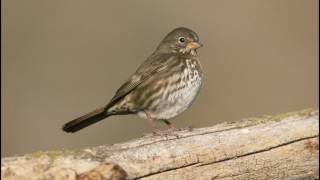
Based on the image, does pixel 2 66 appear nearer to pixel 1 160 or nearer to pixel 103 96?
pixel 103 96

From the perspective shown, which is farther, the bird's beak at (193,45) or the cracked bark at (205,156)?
the bird's beak at (193,45)

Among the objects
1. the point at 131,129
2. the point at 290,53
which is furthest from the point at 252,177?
the point at 290,53

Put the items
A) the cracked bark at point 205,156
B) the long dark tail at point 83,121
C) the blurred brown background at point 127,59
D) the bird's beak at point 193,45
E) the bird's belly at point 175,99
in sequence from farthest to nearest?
the blurred brown background at point 127,59, the bird's beak at point 193,45, the bird's belly at point 175,99, the long dark tail at point 83,121, the cracked bark at point 205,156

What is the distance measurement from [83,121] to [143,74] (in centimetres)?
85

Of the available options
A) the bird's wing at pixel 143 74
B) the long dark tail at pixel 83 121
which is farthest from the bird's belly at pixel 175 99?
the long dark tail at pixel 83 121

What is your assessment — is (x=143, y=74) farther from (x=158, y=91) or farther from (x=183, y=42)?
(x=183, y=42)

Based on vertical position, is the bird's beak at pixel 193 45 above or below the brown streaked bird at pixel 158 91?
above

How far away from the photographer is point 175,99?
361 inches

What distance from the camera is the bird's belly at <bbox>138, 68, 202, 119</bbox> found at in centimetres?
915

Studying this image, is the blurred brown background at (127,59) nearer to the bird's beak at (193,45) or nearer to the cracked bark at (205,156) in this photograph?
the bird's beak at (193,45)

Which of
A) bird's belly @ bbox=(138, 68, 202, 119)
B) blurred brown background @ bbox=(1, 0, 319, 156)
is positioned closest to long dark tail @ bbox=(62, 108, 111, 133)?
bird's belly @ bbox=(138, 68, 202, 119)

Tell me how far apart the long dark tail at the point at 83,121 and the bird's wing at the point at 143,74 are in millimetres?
103

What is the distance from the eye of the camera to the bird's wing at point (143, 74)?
919cm

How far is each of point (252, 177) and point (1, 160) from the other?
182 cm
